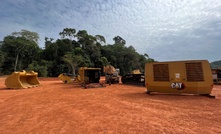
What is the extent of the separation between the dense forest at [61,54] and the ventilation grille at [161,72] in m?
23.3

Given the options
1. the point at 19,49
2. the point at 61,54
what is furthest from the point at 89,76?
the point at 19,49

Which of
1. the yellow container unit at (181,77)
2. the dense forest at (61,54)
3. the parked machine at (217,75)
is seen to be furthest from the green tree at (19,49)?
the parked machine at (217,75)

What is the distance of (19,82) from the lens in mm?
11469

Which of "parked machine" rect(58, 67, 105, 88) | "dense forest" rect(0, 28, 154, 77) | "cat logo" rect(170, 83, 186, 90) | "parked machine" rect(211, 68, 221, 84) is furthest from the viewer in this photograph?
"dense forest" rect(0, 28, 154, 77)

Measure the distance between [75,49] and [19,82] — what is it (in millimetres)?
23304

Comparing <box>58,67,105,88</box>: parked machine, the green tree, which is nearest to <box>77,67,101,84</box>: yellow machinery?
<box>58,67,105,88</box>: parked machine

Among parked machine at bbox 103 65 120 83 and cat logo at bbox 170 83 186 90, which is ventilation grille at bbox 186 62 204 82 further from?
parked machine at bbox 103 65 120 83

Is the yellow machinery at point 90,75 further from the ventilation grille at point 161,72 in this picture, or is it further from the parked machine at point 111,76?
the ventilation grille at point 161,72

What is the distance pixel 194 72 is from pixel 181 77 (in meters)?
0.67

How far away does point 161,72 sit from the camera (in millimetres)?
7914

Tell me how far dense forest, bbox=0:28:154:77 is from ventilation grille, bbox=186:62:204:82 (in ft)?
80.7

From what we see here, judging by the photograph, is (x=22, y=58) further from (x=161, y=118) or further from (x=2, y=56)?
(x=161, y=118)

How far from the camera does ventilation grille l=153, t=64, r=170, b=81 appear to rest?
306 inches

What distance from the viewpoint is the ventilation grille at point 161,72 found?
7770 millimetres
